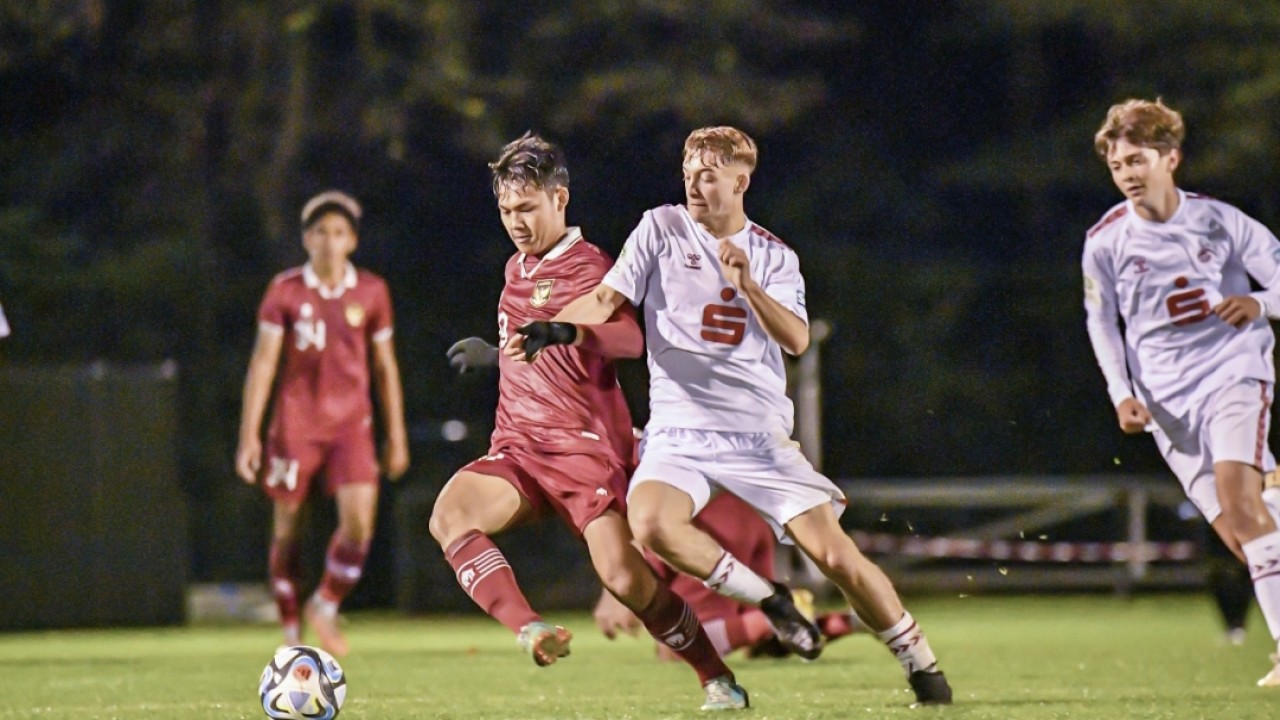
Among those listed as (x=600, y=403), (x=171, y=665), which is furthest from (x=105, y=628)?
(x=600, y=403)

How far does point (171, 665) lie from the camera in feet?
32.8

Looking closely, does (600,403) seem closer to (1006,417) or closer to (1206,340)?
(1206,340)

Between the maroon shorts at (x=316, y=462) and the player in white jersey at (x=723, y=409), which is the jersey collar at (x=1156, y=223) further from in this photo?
the maroon shorts at (x=316, y=462)

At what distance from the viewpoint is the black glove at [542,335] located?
258 inches

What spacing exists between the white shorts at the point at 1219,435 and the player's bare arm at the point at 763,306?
1947 millimetres

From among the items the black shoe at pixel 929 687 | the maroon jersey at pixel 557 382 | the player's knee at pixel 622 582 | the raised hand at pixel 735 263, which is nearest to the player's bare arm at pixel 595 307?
the maroon jersey at pixel 557 382

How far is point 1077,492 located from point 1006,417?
2.76 meters

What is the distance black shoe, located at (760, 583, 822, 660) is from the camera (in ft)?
22.4

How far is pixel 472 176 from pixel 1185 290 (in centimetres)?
1180

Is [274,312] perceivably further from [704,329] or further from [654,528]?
[654,528]

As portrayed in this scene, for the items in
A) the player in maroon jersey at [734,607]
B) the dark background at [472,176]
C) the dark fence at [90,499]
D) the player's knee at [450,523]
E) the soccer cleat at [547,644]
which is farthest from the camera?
the dark background at [472,176]

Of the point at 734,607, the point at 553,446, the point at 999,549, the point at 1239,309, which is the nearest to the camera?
the point at 553,446

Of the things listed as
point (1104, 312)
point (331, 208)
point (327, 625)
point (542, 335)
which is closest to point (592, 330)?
point (542, 335)

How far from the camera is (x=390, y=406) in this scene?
11070mm
